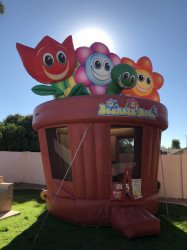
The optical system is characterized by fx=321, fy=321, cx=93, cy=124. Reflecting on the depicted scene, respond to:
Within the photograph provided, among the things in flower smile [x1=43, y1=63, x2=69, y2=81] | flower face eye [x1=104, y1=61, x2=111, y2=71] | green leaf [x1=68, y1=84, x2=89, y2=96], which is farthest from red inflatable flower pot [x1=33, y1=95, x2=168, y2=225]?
flower face eye [x1=104, y1=61, x2=111, y2=71]

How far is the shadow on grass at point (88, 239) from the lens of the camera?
5.84 meters

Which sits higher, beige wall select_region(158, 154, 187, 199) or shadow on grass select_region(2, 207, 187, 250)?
beige wall select_region(158, 154, 187, 199)

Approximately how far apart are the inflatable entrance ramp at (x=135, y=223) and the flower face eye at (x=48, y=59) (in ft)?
13.7

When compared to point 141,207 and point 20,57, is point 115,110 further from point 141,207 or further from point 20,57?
point 20,57

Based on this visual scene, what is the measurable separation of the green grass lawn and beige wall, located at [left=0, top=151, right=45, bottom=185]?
27.3ft

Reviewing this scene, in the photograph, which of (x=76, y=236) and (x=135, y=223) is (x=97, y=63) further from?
(x=76, y=236)

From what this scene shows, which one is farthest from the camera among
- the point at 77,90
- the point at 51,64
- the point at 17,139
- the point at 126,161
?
the point at 17,139

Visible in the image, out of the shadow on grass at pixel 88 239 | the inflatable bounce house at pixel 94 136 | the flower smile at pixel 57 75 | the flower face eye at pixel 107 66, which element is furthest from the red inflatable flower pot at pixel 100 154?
the flower face eye at pixel 107 66

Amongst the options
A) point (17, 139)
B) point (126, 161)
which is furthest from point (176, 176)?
point (17, 139)

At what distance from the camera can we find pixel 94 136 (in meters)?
7.54

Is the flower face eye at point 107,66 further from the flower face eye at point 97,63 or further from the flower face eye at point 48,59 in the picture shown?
the flower face eye at point 48,59

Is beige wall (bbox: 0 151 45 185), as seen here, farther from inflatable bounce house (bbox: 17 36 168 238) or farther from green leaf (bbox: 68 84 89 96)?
green leaf (bbox: 68 84 89 96)

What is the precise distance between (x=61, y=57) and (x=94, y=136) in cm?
247

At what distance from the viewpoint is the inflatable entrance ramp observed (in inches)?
248
